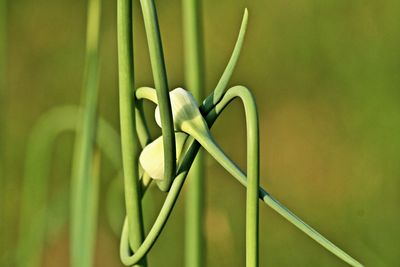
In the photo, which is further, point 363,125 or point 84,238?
point 363,125

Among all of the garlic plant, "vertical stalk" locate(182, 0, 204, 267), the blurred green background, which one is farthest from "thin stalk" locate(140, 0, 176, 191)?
the blurred green background

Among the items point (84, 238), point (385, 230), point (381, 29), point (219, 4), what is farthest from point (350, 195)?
point (84, 238)

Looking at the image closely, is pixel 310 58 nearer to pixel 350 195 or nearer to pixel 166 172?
pixel 350 195

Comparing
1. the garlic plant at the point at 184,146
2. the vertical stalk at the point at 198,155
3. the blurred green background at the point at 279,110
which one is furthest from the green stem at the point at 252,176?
the blurred green background at the point at 279,110

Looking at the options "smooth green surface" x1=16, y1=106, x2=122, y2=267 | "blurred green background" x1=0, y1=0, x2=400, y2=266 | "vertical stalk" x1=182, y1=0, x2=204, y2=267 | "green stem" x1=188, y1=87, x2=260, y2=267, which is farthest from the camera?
"blurred green background" x1=0, y1=0, x2=400, y2=266

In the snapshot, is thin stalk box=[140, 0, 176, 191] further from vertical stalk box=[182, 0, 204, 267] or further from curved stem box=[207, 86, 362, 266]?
vertical stalk box=[182, 0, 204, 267]

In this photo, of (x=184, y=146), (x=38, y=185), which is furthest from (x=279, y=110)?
(x=184, y=146)

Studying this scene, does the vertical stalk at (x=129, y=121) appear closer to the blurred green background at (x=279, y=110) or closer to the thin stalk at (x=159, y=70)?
the thin stalk at (x=159, y=70)
